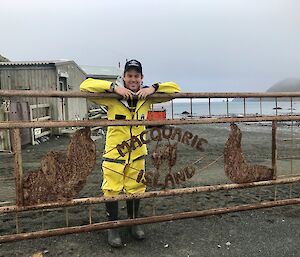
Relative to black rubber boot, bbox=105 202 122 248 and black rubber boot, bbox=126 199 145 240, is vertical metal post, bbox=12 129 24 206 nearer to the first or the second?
black rubber boot, bbox=105 202 122 248

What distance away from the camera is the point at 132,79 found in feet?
11.5

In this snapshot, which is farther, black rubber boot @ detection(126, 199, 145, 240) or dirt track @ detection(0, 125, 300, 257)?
black rubber boot @ detection(126, 199, 145, 240)

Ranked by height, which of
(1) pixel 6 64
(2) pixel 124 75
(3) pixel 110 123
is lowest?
(3) pixel 110 123

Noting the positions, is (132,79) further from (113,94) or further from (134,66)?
(113,94)

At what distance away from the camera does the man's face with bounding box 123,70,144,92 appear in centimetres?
349

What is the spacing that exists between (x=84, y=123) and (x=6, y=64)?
13.4 meters

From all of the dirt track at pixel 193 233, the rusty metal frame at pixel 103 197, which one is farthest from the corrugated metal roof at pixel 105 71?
the rusty metal frame at pixel 103 197

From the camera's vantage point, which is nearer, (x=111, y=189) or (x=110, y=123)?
(x=110, y=123)

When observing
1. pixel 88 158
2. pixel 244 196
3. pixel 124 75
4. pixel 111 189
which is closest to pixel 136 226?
pixel 111 189

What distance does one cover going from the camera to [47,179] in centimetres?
308

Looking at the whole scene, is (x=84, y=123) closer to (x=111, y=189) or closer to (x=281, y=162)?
(x=111, y=189)

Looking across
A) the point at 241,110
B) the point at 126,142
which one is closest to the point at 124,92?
the point at 126,142

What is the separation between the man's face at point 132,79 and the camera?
3486 millimetres

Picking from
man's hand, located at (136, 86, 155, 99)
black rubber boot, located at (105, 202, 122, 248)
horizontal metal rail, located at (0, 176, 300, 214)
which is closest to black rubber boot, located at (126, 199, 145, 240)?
black rubber boot, located at (105, 202, 122, 248)
